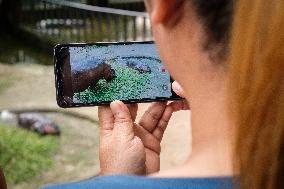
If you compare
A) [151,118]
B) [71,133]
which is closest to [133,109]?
[151,118]

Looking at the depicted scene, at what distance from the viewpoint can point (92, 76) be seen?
60.1 inches

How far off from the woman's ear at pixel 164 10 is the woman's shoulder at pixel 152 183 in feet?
0.74

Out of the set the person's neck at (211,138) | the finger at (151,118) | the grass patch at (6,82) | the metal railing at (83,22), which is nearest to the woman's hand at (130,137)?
the finger at (151,118)

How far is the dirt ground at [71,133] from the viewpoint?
430 cm

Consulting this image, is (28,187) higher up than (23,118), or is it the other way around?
(23,118)

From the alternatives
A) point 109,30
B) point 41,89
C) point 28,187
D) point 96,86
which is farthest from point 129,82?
point 109,30

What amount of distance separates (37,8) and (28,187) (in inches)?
202

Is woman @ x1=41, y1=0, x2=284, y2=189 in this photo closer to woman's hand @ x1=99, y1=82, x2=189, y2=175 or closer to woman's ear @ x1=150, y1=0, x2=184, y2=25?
woman's ear @ x1=150, y1=0, x2=184, y2=25

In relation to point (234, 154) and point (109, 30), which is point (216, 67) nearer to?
point (234, 154)

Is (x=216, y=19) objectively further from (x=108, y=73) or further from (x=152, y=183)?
(x=108, y=73)

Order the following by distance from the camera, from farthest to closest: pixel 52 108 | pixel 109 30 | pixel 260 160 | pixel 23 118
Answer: pixel 109 30 < pixel 52 108 < pixel 23 118 < pixel 260 160

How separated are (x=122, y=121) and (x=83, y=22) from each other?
252 inches

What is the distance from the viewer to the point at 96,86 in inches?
59.6

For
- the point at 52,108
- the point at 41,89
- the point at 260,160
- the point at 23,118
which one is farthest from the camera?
the point at 41,89
